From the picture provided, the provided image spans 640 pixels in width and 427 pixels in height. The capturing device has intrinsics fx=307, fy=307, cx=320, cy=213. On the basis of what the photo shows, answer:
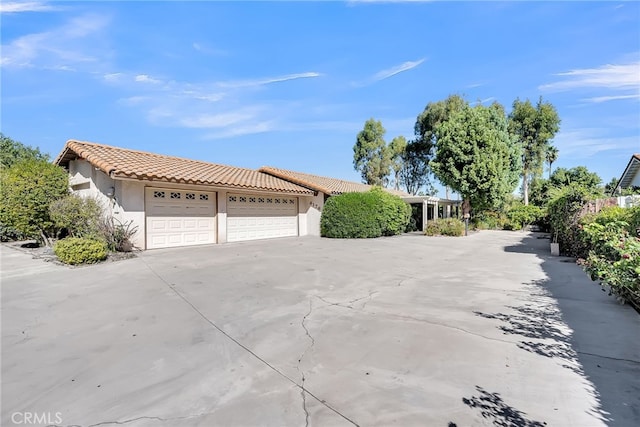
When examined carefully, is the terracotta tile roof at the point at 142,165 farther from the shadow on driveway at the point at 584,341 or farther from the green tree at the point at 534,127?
the green tree at the point at 534,127

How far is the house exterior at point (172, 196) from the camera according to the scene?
11.5m

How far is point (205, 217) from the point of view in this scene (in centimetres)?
1405

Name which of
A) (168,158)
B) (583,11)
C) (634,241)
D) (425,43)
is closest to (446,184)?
(425,43)

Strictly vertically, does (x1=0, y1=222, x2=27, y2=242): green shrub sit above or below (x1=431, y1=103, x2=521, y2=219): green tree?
below

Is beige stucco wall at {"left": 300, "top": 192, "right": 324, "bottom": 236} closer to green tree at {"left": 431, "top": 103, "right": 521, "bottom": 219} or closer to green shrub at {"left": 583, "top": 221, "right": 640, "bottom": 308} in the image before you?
green tree at {"left": 431, "top": 103, "right": 521, "bottom": 219}

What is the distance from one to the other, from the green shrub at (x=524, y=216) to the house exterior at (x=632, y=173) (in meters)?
6.09

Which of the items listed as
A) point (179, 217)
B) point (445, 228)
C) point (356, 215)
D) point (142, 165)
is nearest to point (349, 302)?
point (179, 217)

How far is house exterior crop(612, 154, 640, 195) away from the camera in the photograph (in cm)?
1875

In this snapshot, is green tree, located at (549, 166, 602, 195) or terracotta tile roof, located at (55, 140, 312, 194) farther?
green tree, located at (549, 166, 602, 195)

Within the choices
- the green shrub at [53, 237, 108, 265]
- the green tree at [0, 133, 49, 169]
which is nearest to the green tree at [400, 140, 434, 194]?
the green shrub at [53, 237, 108, 265]

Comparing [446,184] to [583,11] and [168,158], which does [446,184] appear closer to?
[583,11]

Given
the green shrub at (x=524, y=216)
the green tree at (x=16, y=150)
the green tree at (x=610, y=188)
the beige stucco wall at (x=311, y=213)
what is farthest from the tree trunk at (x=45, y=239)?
the green shrub at (x=524, y=216)

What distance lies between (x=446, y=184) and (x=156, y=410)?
2465 centimetres

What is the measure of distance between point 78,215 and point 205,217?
4586 millimetres
